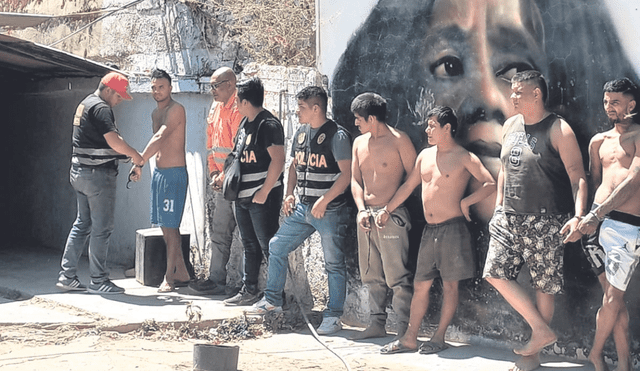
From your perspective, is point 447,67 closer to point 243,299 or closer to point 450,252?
point 450,252

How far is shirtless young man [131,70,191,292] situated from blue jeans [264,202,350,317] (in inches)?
58.5

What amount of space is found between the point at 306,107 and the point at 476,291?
1.98 m

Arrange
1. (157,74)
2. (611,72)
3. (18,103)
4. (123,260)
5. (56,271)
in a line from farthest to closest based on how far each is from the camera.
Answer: (18,103)
(123,260)
(56,271)
(157,74)
(611,72)

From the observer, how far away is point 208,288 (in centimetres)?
800

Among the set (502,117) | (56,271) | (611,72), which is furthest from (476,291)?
(56,271)

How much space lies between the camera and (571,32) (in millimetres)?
5531

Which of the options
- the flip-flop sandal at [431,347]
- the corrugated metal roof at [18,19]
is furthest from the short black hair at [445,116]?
the corrugated metal roof at [18,19]

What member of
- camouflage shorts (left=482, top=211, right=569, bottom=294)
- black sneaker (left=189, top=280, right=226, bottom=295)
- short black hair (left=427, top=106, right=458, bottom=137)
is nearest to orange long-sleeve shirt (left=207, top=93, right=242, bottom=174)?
black sneaker (left=189, top=280, right=226, bottom=295)

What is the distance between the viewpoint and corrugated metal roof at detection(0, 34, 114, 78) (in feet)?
28.3

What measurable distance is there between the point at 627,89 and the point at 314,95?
2.56m

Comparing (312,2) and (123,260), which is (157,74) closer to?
(312,2)

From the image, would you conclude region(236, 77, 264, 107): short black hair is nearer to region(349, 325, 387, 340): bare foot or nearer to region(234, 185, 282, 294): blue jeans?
region(234, 185, 282, 294): blue jeans

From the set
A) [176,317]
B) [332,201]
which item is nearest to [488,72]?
[332,201]

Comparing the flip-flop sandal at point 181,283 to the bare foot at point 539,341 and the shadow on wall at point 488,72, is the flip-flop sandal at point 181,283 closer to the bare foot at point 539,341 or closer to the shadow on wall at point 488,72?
the shadow on wall at point 488,72
